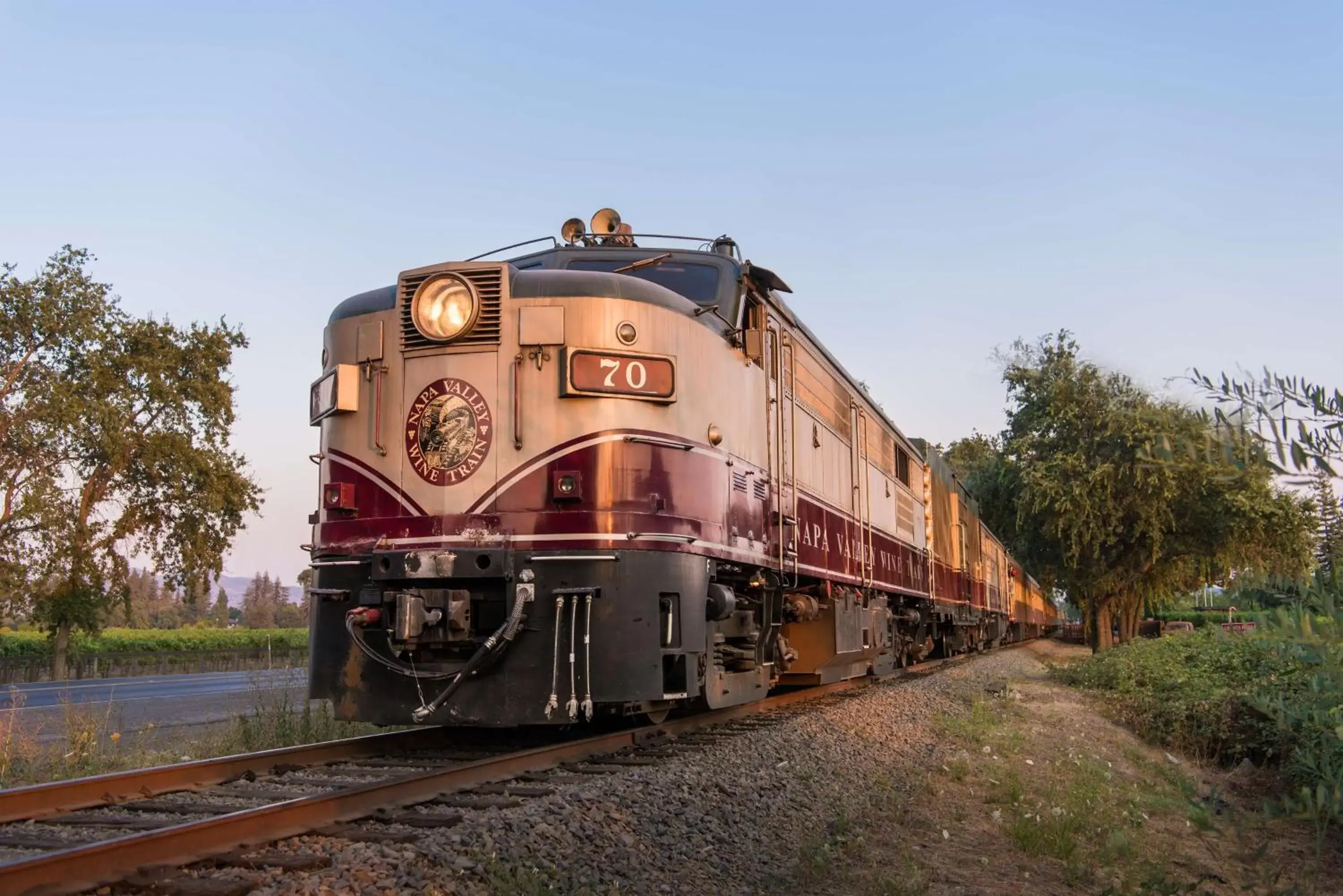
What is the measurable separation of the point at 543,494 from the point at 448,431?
2.94 ft

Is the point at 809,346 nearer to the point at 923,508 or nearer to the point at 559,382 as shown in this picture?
the point at 559,382

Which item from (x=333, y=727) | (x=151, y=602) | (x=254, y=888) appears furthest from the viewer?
(x=151, y=602)

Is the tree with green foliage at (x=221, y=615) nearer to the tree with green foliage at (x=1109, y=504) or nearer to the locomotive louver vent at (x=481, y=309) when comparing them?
the tree with green foliage at (x=1109, y=504)

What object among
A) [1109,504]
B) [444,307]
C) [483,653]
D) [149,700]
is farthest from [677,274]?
[1109,504]

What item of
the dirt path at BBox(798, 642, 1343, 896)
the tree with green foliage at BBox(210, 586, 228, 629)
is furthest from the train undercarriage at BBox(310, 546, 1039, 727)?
the tree with green foliage at BBox(210, 586, 228, 629)

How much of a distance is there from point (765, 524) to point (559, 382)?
8.86 feet

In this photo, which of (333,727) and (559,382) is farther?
(333,727)

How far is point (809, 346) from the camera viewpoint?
11023 millimetres

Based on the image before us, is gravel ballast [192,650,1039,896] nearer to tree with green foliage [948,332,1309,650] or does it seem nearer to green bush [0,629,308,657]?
tree with green foliage [948,332,1309,650]

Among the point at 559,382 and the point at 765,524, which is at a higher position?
the point at 559,382

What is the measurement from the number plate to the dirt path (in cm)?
309

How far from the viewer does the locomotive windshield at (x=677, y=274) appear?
8.69m

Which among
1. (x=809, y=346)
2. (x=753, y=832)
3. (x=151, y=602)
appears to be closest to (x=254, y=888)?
(x=753, y=832)

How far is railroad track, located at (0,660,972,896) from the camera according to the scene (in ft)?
13.9
